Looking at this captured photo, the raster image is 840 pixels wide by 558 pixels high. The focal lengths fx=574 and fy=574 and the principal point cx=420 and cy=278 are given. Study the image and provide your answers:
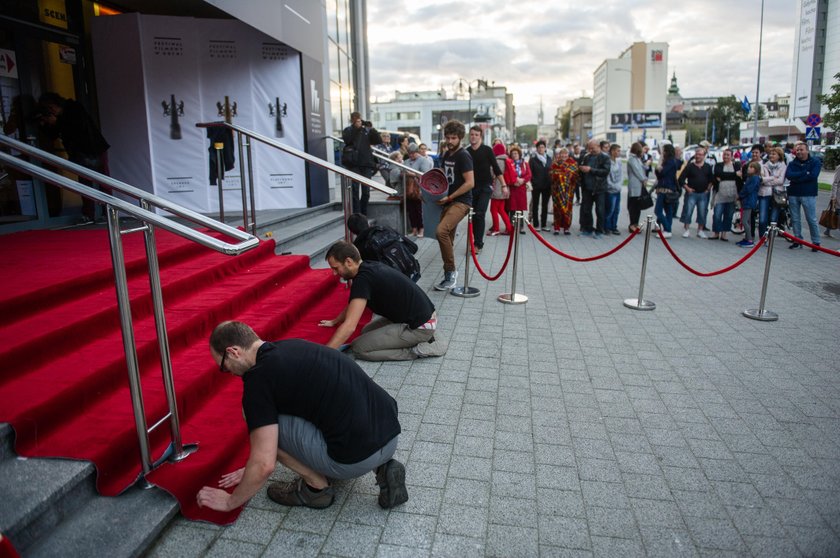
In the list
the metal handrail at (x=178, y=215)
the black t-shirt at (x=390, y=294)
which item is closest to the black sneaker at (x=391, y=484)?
the metal handrail at (x=178, y=215)

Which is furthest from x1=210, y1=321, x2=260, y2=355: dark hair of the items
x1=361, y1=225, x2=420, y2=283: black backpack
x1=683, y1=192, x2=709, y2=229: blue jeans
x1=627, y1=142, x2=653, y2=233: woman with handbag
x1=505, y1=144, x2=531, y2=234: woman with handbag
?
x1=683, y1=192, x2=709, y2=229: blue jeans

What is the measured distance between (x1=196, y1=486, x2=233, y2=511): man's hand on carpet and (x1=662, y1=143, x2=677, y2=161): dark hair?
1044 centimetres

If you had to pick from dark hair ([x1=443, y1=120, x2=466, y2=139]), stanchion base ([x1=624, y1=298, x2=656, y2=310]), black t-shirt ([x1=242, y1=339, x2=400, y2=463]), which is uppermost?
dark hair ([x1=443, y1=120, x2=466, y2=139])

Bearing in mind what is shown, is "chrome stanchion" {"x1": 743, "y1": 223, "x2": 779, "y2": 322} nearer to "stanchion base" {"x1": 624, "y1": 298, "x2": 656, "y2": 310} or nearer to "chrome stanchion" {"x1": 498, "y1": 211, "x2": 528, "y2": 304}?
A: "stanchion base" {"x1": 624, "y1": 298, "x2": 656, "y2": 310}

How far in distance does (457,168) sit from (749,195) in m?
6.42

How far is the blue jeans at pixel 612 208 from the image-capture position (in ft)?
39.3

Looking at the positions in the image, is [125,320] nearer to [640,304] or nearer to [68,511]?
[68,511]

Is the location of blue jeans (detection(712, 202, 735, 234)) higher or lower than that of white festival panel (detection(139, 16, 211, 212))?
lower

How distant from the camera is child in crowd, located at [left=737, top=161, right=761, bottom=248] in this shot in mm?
10531

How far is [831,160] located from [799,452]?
33.4 meters

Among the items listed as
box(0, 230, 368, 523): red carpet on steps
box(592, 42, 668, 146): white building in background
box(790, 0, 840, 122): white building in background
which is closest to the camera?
box(0, 230, 368, 523): red carpet on steps

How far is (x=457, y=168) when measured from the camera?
7562 mm

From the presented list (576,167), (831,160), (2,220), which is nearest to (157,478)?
(2,220)

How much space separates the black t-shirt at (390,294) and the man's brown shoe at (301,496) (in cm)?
171
